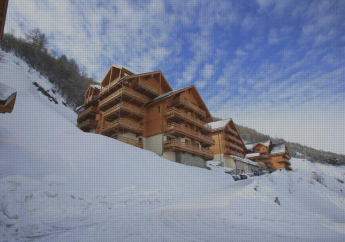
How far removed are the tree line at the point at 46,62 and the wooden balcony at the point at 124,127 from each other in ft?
80.7

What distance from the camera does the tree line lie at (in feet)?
127

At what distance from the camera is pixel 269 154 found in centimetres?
6538

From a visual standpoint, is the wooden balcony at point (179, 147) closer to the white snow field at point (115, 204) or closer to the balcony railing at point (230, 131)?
the white snow field at point (115, 204)

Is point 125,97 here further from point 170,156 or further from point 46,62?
point 46,62

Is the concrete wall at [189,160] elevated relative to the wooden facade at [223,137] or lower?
lower

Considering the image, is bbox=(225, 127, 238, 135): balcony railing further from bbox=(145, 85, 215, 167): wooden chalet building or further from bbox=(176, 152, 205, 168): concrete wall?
bbox=(176, 152, 205, 168): concrete wall

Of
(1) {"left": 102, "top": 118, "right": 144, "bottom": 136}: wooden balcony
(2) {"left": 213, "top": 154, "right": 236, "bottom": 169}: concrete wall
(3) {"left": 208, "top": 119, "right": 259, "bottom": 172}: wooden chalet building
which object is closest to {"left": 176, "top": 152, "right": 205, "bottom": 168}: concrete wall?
(1) {"left": 102, "top": 118, "right": 144, "bottom": 136}: wooden balcony

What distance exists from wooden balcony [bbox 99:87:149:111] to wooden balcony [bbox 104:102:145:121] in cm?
123

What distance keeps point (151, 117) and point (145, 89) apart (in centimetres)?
459

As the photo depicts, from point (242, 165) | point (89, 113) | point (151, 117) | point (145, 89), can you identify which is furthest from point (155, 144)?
point (242, 165)

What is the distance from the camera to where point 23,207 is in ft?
18.7

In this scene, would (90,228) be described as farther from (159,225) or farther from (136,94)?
(136,94)

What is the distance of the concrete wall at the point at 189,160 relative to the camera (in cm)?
2475

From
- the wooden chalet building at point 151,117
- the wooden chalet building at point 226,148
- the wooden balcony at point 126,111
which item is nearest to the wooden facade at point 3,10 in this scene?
the wooden chalet building at point 151,117
